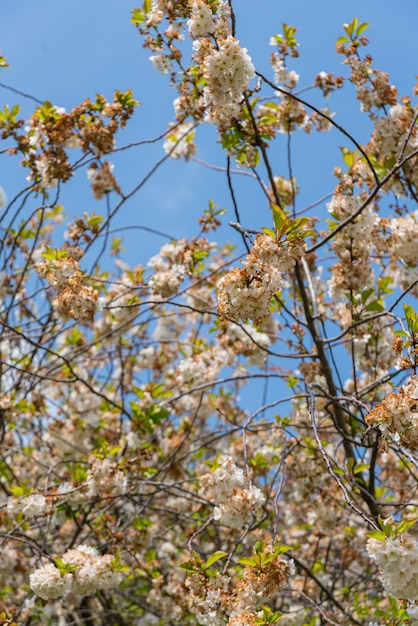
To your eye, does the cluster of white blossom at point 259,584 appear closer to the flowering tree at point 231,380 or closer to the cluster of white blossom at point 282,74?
the flowering tree at point 231,380

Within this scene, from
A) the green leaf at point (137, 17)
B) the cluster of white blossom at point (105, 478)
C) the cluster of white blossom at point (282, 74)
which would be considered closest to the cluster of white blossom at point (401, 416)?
the cluster of white blossom at point (105, 478)

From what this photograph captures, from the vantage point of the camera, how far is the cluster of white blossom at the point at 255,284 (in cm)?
205

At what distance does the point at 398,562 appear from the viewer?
6.18ft

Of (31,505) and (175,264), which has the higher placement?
(175,264)

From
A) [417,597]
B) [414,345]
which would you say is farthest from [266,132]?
[417,597]

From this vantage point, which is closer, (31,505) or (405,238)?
(405,238)

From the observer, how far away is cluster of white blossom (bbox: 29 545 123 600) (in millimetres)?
2848

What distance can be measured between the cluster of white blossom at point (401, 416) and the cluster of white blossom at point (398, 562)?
31 centimetres

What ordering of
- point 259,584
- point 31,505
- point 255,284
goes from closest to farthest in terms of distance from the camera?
point 255,284 < point 259,584 < point 31,505

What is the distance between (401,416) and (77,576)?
1924mm

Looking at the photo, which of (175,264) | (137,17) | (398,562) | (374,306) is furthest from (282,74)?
(398,562)

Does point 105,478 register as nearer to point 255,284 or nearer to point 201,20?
point 255,284

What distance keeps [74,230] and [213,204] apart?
1.02m

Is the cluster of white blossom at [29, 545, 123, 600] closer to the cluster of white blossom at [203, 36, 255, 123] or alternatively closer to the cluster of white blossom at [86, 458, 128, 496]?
the cluster of white blossom at [86, 458, 128, 496]
